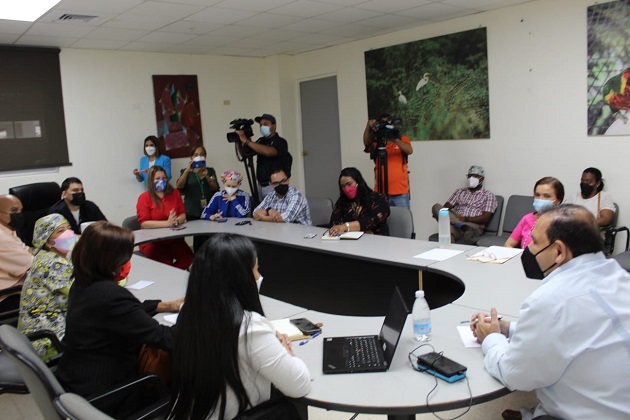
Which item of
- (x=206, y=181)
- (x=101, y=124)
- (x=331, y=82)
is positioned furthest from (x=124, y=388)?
(x=331, y=82)

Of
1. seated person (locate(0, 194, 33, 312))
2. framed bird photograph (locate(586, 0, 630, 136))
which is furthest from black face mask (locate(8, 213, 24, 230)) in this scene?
framed bird photograph (locate(586, 0, 630, 136))

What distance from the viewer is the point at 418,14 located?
202 inches

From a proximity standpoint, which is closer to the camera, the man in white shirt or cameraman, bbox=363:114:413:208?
the man in white shirt

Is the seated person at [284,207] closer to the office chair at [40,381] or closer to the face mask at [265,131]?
the face mask at [265,131]

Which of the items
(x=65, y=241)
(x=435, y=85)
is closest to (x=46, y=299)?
(x=65, y=241)

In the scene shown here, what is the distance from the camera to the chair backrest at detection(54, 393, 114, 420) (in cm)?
124

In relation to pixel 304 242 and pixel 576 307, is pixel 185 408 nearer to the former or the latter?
pixel 576 307

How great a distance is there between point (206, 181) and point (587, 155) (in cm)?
390

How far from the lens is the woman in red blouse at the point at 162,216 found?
4.36 meters

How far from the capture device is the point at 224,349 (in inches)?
57.5

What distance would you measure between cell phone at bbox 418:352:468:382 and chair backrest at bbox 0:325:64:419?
3.66ft

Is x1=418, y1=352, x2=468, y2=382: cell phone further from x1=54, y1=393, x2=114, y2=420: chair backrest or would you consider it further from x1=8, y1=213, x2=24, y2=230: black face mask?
x1=8, y1=213, x2=24, y2=230: black face mask

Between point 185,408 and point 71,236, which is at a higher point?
point 71,236

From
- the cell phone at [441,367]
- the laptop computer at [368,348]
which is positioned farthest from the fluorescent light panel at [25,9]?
the cell phone at [441,367]
